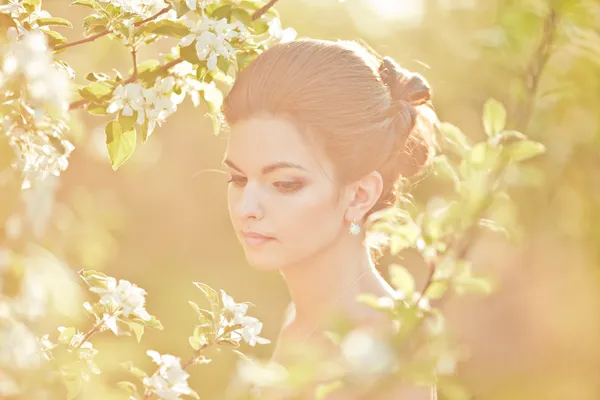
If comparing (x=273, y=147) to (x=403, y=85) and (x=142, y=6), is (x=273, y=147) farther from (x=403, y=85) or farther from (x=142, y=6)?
(x=142, y=6)

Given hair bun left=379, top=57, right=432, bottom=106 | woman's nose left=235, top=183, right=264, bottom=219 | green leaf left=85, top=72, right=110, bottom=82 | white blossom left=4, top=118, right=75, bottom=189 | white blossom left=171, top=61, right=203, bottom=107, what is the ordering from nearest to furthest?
white blossom left=4, top=118, right=75, bottom=189, green leaf left=85, top=72, right=110, bottom=82, white blossom left=171, top=61, right=203, bottom=107, woman's nose left=235, top=183, right=264, bottom=219, hair bun left=379, top=57, right=432, bottom=106

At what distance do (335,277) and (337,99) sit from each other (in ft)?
2.13

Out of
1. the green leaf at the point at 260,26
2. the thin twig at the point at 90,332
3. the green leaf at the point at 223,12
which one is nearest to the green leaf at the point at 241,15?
the green leaf at the point at 223,12

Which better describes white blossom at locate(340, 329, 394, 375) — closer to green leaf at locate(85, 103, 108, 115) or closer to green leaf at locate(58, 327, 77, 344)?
green leaf at locate(58, 327, 77, 344)

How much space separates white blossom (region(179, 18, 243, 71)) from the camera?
7.32ft

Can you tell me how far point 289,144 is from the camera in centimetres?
279

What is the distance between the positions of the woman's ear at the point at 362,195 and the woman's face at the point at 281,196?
0.06m

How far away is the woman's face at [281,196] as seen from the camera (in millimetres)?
2754

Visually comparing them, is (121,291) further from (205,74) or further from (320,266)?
(320,266)

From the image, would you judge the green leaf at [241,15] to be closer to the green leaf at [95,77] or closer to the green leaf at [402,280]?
the green leaf at [95,77]

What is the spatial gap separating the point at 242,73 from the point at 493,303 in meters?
6.70

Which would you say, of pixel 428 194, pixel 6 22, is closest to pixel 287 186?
pixel 6 22

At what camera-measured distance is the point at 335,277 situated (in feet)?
9.54

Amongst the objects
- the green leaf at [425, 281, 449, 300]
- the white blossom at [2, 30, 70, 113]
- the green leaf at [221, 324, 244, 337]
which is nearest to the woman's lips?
the green leaf at [221, 324, 244, 337]
